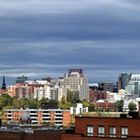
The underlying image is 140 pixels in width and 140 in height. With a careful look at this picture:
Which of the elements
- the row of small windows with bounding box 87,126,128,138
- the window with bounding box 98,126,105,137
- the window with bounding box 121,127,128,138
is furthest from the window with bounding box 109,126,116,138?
the window with bounding box 121,127,128,138

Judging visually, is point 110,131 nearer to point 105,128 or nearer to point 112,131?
point 112,131

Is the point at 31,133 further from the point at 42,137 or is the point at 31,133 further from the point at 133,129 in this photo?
the point at 133,129

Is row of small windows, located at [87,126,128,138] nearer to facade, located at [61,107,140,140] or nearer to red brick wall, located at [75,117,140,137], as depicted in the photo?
facade, located at [61,107,140,140]

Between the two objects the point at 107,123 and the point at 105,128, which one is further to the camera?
the point at 105,128

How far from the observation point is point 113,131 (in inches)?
2368

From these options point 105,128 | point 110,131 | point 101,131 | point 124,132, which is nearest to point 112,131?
point 110,131

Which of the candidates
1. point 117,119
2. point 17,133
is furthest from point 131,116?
point 17,133

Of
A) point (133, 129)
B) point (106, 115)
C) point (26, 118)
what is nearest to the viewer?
point (133, 129)

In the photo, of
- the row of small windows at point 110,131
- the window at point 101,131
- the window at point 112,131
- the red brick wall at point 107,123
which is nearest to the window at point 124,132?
the row of small windows at point 110,131

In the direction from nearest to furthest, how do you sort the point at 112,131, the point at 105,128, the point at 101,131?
the point at 112,131
the point at 105,128
the point at 101,131

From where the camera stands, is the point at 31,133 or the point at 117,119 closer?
the point at 117,119

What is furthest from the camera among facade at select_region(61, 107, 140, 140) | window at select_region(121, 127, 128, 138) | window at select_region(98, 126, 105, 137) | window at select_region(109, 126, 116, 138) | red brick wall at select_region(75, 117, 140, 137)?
window at select_region(98, 126, 105, 137)

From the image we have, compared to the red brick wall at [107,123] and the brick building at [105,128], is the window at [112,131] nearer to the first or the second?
the brick building at [105,128]

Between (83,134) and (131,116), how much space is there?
452cm
